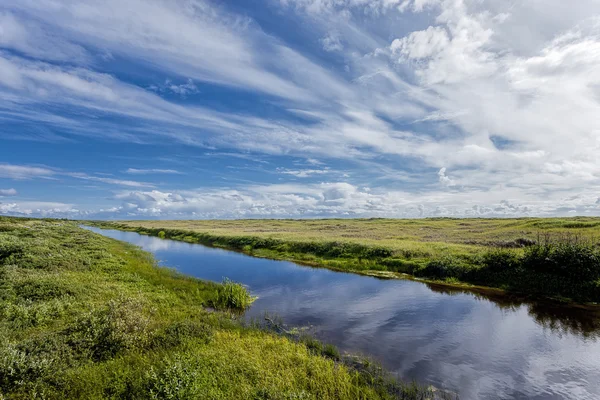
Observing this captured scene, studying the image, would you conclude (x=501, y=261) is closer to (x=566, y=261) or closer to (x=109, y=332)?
(x=566, y=261)

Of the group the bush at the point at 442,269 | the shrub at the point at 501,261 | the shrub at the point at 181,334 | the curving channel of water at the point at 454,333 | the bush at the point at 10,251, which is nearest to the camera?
the curving channel of water at the point at 454,333

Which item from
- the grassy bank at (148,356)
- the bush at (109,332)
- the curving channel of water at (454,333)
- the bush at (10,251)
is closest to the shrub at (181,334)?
the grassy bank at (148,356)

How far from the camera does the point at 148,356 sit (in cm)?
1373

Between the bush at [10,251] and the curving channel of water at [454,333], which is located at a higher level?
the bush at [10,251]

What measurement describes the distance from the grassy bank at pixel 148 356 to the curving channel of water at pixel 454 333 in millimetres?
3067

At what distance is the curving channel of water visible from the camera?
14594mm

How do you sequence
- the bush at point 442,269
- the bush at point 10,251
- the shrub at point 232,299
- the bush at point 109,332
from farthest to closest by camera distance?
Result: the bush at point 442,269 < the bush at point 10,251 < the shrub at point 232,299 < the bush at point 109,332

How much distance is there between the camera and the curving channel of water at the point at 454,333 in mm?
14594

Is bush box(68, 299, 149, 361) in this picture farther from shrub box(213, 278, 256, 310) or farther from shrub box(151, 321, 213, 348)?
shrub box(213, 278, 256, 310)

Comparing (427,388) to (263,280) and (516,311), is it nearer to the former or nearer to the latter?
(516,311)

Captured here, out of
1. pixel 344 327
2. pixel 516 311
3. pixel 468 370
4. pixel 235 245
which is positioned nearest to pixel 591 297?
pixel 516 311

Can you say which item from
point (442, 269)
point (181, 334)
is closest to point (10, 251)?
point (181, 334)

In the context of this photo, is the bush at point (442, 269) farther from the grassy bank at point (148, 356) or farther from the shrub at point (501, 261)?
the grassy bank at point (148, 356)

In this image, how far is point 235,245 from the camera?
71.2 meters
